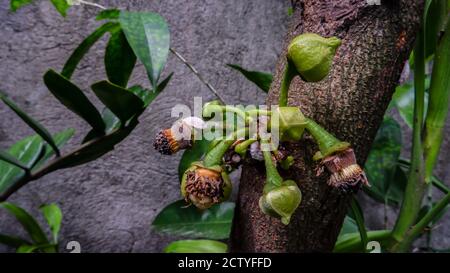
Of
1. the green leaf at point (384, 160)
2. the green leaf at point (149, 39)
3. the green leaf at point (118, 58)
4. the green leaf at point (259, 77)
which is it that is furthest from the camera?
the green leaf at point (384, 160)

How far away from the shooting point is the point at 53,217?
0.89 meters

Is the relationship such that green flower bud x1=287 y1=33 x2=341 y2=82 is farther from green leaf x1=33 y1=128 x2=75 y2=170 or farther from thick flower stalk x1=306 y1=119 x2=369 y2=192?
green leaf x1=33 y1=128 x2=75 y2=170

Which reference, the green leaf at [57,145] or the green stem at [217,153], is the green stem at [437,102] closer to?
the green stem at [217,153]

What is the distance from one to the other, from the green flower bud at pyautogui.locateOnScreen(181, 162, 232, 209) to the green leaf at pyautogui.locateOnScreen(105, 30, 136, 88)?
268 millimetres

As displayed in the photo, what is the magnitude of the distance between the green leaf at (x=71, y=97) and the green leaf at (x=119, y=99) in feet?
0.11

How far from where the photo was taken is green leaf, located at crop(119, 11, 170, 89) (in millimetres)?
517

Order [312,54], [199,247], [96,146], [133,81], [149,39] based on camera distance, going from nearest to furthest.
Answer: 1. [312,54]
2. [149,39]
3. [96,146]
4. [199,247]
5. [133,81]

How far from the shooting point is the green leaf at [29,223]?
0.85 meters

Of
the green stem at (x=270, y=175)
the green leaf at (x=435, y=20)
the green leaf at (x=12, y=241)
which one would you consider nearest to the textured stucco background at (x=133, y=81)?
the green leaf at (x=12, y=241)

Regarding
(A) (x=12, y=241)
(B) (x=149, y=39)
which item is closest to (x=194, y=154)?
(B) (x=149, y=39)

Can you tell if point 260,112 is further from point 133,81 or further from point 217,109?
point 133,81

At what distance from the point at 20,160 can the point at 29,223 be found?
8.3 inches

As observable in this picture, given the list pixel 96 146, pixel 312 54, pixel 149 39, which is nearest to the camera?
pixel 312 54

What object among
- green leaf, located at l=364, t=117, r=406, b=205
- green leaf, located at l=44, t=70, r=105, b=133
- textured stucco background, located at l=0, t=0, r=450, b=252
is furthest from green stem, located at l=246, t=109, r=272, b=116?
textured stucco background, located at l=0, t=0, r=450, b=252
